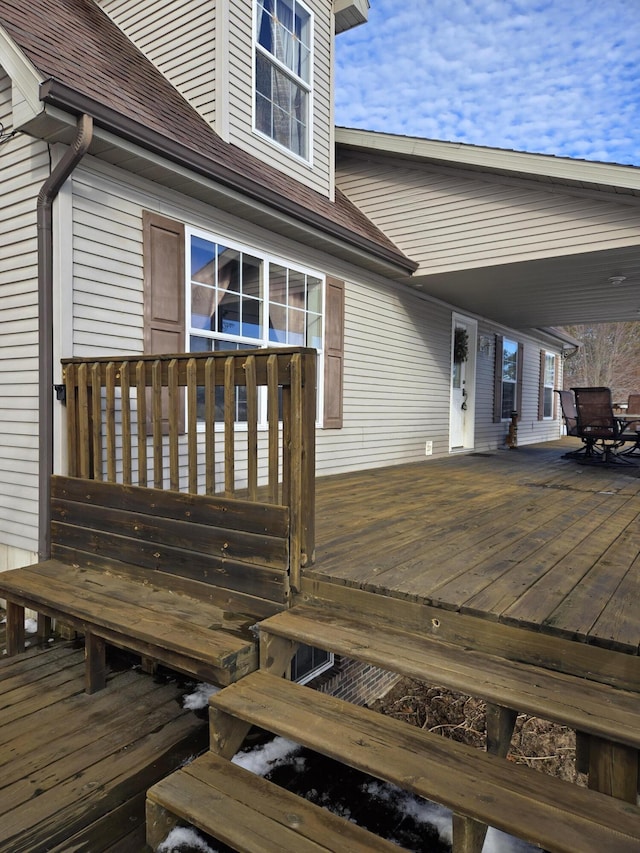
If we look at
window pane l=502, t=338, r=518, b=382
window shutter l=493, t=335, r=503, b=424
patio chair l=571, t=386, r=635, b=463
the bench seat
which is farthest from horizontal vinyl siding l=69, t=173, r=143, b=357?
window pane l=502, t=338, r=518, b=382

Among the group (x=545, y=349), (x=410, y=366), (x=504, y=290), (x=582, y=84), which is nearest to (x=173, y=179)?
(x=410, y=366)

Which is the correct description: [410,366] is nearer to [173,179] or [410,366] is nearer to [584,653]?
[173,179]

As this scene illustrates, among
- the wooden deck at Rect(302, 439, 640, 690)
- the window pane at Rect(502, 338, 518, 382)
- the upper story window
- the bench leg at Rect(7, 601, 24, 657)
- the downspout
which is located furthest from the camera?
the window pane at Rect(502, 338, 518, 382)

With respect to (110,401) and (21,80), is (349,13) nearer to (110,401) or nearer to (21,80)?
(21,80)

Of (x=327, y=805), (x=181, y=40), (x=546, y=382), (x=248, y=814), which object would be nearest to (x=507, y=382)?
(x=546, y=382)

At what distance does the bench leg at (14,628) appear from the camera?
8.78 ft

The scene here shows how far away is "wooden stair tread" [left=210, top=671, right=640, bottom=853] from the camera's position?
45.9 inches

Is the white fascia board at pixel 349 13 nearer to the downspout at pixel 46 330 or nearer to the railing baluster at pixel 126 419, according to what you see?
the downspout at pixel 46 330

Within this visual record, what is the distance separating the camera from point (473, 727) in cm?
419

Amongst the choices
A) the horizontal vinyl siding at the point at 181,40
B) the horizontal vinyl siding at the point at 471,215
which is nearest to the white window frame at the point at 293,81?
the horizontal vinyl siding at the point at 181,40

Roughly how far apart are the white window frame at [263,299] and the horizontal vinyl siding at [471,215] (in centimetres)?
153

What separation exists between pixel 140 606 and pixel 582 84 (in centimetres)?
1752

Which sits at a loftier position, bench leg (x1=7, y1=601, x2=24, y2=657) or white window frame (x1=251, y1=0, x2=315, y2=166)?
white window frame (x1=251, y1=0, x2=315, y2=166)

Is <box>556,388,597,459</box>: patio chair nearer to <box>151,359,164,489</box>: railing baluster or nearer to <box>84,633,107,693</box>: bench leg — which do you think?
<box>151,359,164,489</box>: railing baluster
